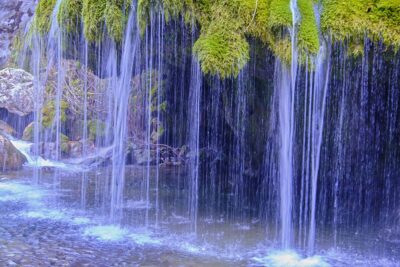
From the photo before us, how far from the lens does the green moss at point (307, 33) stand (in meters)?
6.05

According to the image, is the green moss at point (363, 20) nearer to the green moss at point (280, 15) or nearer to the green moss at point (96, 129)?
the green moss at point (280, 15)

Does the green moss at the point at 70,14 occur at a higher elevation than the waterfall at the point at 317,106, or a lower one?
higher

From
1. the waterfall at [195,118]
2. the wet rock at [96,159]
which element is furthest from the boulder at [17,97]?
the waterfall at [195,118]

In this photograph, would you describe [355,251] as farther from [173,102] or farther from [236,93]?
[173,102]

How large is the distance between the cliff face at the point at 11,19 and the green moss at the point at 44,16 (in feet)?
59.3

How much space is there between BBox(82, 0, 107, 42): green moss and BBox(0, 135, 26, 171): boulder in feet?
27.2

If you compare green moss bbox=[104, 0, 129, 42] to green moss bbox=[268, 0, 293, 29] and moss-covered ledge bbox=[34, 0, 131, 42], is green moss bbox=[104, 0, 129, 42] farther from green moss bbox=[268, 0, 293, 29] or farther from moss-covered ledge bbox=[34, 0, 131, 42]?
green moss bbox=[268, 0, 293, 29]

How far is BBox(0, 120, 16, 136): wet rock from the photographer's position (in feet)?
63.1

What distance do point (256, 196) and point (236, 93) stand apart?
3.00m

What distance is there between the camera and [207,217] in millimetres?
8148

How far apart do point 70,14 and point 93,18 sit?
0.58 m

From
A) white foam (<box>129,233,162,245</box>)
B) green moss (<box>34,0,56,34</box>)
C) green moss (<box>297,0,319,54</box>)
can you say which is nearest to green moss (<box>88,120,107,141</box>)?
green moss (<box>34,0,56,34</box>)

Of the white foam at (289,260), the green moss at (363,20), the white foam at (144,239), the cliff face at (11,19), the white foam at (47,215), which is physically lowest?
the white foam at (289,260)

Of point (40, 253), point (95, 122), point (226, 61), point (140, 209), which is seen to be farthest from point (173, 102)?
point (95, 122)
